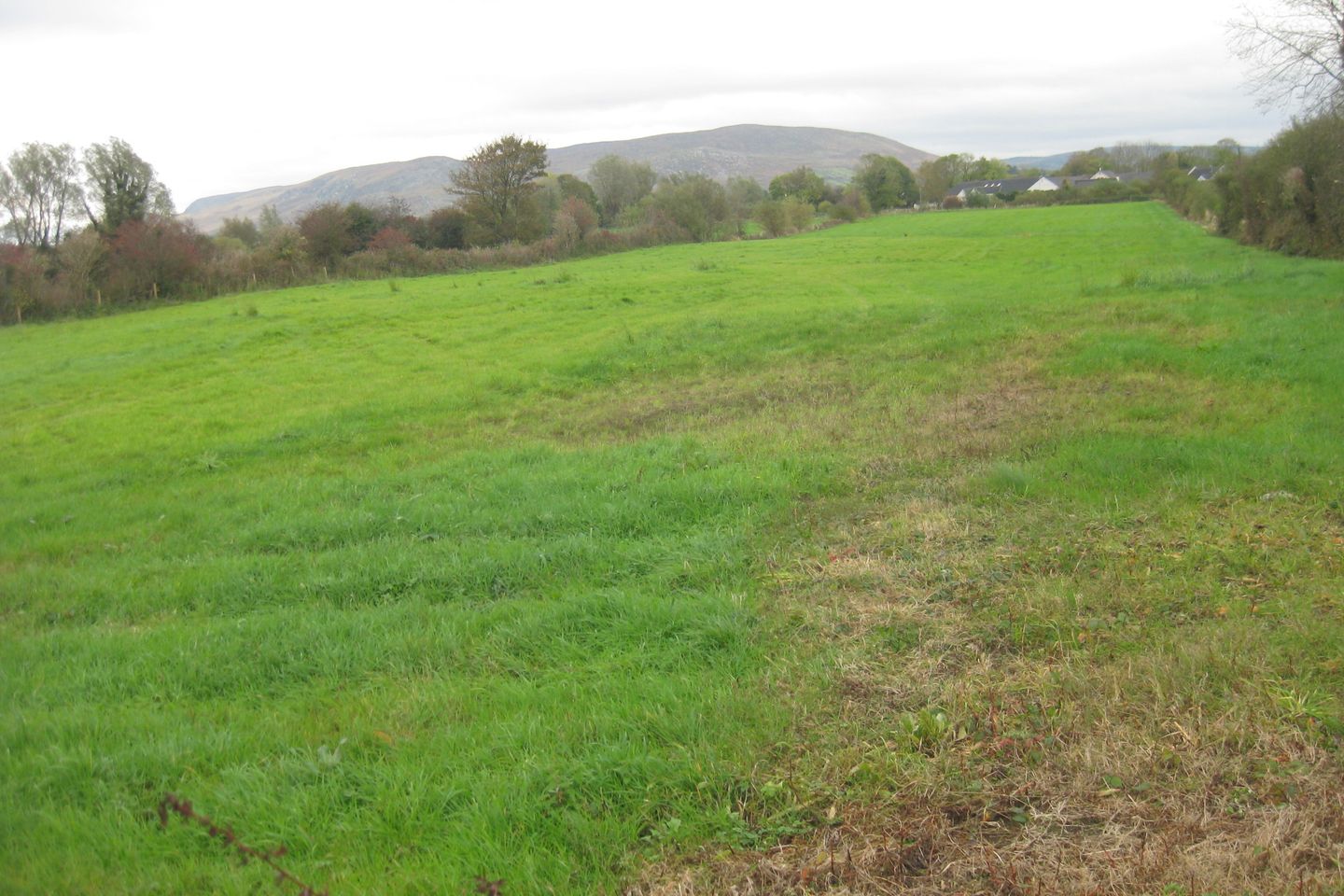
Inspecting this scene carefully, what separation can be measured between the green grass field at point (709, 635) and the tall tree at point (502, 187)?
43070mm

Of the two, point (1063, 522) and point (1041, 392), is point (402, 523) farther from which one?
point (1041, 392)

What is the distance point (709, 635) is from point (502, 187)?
54.9 metres

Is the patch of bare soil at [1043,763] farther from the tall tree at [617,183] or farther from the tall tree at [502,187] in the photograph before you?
the tall tree at [617,183]

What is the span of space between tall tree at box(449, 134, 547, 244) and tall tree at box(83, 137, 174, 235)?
17.8 metres

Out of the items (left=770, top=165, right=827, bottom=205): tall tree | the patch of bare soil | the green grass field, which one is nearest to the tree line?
(left=770, top=165, right=827, bottom=205): tall tree

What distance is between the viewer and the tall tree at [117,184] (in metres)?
A: 47.3

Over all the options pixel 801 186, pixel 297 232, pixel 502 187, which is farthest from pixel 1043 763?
pixel 801 186

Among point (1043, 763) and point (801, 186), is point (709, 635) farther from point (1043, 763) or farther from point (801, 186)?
point (801, 186)

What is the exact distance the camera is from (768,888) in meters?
3.14

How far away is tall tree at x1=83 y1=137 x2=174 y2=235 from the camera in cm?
4728

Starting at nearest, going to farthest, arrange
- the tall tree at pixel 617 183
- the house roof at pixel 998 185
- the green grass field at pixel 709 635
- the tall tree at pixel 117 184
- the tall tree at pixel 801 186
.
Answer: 1. the green grass field at pixel 709 635
2. the tall tree at pixel 117 184
3. the tall tree at pixel 617 183
4. the tall tree at pixel 801 186
5. the house roof at pixel 998 185

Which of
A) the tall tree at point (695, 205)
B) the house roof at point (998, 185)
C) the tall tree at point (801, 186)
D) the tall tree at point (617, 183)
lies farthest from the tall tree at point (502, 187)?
the house roof at point (998, 185)

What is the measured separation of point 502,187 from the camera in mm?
55562

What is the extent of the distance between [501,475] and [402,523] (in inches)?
63.7
